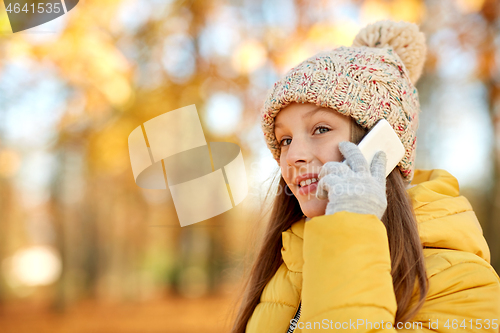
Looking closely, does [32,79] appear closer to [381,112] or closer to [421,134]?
[381,112]

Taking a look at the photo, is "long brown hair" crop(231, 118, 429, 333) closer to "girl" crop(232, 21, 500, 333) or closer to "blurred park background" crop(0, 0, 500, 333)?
"girl" crop(232, 21, 500, 333)

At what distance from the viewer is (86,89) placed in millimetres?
5273

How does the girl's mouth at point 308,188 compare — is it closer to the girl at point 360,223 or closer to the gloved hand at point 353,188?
the girl at point 360,223

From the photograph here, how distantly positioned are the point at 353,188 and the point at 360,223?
4.8 inches

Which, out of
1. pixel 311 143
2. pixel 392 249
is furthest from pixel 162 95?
pixel 392 249

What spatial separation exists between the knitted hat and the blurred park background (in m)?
2.43

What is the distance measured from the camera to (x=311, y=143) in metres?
1.44

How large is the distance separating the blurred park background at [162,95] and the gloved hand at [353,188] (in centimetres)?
277

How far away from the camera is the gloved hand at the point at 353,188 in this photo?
116cm

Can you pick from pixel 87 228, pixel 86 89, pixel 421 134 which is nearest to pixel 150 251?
pixel 87 228

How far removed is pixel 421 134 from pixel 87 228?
6948mm

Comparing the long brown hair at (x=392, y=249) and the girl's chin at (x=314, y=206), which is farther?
the girl's chin at (x=314, y=206)

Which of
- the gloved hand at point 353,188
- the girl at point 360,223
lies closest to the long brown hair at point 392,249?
the girl at point 360,223

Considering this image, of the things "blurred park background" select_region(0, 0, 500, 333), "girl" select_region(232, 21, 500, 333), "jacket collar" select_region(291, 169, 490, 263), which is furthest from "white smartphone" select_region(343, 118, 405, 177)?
"blurred park background" select_region(0, 0, 500, 333)
